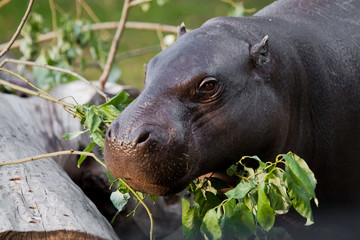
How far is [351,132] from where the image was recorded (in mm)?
3301

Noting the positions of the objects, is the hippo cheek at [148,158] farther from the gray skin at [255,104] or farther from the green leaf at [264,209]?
the green leaf at [264,209]

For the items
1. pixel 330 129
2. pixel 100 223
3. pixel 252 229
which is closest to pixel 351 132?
pixel 330 129

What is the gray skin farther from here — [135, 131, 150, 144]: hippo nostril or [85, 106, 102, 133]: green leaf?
[85, 106, 102, 133]: green leaf

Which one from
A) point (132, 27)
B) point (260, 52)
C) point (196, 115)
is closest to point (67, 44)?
point (132, 27)

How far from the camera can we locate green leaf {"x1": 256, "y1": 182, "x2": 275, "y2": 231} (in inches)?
99.1

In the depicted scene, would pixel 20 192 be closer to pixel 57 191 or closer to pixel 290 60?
pixel 57 191

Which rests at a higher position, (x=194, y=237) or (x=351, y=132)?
(x=351, y=132)

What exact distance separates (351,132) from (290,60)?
0.50 meters

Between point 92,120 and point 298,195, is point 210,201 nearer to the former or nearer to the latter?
point 298,195

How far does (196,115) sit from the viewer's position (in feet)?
8.91

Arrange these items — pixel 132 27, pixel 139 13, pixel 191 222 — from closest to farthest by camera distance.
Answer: pixel 191 222, pixel 132 27, pixel 139 13

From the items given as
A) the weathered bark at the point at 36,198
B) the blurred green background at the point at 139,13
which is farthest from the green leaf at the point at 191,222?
the blurred green background at the point at 139,13

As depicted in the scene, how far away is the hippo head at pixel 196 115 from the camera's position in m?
2.56

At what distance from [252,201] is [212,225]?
0.59 ft
